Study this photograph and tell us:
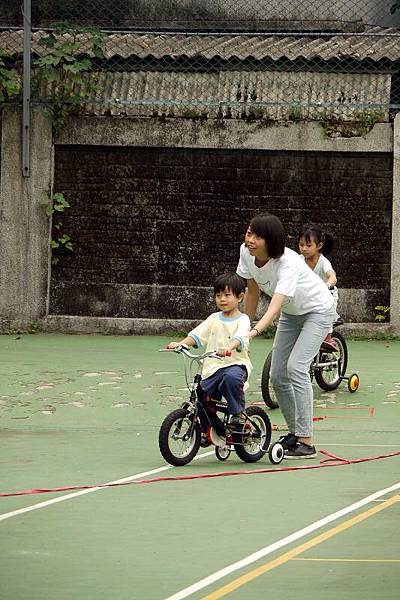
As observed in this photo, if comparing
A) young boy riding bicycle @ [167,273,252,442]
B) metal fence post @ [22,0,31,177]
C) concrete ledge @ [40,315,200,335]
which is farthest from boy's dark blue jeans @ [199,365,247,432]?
metal fence post @ [22,0,31,177]

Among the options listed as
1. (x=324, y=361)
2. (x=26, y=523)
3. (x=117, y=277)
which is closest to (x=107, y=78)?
(x=117, y=277)

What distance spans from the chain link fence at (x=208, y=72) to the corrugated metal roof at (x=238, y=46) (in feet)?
0.04

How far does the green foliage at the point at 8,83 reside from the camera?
16516mm

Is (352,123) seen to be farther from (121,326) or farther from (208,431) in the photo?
(208,431)

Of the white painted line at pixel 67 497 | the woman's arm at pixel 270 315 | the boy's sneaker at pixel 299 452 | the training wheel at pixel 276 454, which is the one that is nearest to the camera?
the white painted line at pixel 67 497

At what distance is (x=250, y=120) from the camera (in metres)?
16.5

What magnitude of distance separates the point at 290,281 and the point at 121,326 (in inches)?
310

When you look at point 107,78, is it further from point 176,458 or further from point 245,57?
point 176,458

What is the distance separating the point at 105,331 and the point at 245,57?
3.99m

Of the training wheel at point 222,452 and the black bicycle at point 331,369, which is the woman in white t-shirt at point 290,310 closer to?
the training wheel at point 222,452

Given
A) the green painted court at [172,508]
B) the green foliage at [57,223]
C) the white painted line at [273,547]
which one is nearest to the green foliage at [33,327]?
the green foliage at [57,223]

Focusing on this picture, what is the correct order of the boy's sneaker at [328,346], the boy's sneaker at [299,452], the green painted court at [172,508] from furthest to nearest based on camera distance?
the boy's sneaker at [328,346], the boy's sneaker at [299,452], the green painted court at [172,508]

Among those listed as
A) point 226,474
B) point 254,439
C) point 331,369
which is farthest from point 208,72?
point 226,474

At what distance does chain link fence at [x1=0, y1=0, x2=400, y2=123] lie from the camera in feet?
54.3
